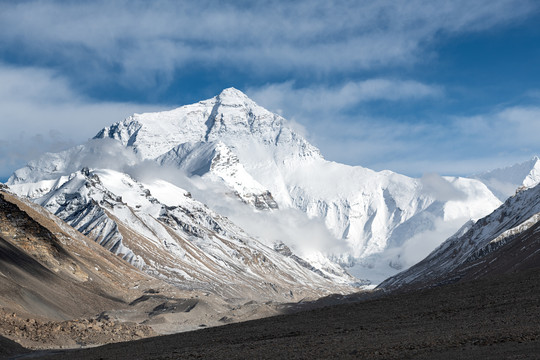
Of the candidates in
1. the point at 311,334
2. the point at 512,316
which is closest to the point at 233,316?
the point at 311,334

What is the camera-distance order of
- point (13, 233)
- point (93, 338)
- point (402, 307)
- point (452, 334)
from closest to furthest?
point (452, 334)
point (402, 307)
point (93, 338)
point (13, 233)

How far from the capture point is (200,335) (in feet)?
250

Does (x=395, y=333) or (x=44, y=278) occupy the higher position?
(x=44, y=278)

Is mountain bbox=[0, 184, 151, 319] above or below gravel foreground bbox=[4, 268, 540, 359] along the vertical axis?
above

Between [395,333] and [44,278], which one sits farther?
[44,278]

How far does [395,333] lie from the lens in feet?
189

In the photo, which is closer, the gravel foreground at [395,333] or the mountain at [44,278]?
the gravel foreground at [395,333]

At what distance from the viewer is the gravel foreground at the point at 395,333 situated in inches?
1718

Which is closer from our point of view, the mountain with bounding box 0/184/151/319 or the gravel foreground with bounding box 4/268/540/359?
the gravel foreground with bounding box 4/268/540/359

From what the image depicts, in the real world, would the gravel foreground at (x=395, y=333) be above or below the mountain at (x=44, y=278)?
below

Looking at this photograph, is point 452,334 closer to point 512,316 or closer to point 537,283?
point 512,316

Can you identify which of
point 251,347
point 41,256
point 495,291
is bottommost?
point 251,347

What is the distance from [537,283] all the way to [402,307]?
14.8 meters

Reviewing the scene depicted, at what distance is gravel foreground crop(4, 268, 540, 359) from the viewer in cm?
4364
